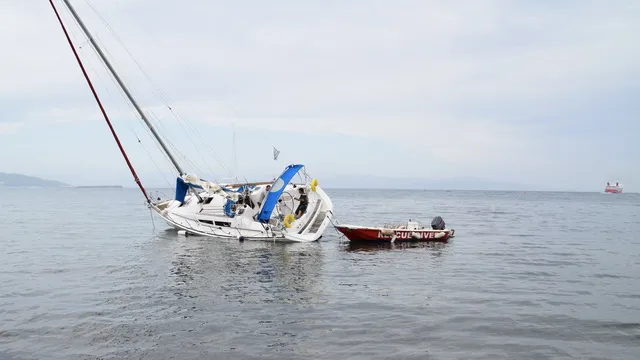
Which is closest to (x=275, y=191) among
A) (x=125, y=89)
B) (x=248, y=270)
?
(x=248, y=270)

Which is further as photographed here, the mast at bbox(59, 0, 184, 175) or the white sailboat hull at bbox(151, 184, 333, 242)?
the white sailboat hull at bbox(151, 184, 333, 242)

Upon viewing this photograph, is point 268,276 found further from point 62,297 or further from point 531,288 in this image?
point 531,288

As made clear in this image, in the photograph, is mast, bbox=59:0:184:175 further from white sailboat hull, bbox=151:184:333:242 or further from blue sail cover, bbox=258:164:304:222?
blue sail cover, bbox=258:164:304:222

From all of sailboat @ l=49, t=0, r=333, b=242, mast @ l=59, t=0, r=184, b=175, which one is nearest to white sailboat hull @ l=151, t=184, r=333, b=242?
sailboat @ l=49, t=0, r=333, b=242

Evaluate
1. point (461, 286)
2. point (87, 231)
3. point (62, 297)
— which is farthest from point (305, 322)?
point (87, 231)

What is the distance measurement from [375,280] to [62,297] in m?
14.4

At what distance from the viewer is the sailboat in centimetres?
3634

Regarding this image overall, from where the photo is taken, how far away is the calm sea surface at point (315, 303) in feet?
48.3

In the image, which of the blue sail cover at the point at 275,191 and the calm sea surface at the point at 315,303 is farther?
the blue sail cover at the point at 275,191

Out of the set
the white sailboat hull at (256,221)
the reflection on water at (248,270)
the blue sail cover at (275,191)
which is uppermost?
the blue sail cover at (275,191)

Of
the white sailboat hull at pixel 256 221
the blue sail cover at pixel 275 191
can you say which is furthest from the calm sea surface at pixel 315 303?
the blue sail cover at pixel 275 191

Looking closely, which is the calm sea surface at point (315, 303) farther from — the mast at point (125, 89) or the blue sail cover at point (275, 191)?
the mast at point (125, 89)

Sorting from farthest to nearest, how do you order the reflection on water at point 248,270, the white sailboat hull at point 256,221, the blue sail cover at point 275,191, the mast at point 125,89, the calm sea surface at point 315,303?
the white sailboat hull at point 256,221, the blue sail cover at point 275,191, the mast at point 125,89, the reflection on water at point 248,270, the calm sea surface at point 315,303

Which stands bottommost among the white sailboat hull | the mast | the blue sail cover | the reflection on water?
the reflection on water
